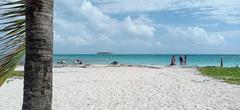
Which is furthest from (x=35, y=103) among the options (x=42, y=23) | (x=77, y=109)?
(x=77, y=109)

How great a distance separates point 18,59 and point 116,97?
9.90 m

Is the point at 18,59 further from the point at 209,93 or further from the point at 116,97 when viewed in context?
the point at 209,93

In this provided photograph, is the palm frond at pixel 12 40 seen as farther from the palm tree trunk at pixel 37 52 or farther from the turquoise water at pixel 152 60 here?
the turquoise water at pixel 152 60

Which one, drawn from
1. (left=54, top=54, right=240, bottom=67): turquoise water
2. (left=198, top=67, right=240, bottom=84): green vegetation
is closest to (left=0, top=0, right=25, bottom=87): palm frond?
(left=198, top=67, right=240, bottom=84): green vegetation

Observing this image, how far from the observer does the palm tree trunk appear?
105 inches

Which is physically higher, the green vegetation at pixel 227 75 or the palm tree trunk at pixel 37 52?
the palm tree trunk at pixel 37 52

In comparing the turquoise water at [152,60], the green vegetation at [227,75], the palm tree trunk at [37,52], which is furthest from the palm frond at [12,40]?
the turquoise water at [152,60]

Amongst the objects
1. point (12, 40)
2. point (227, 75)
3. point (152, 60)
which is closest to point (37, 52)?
point (12, 40)

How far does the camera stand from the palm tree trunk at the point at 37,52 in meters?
2.67

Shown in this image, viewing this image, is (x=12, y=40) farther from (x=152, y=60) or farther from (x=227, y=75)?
(x=152, y=60)

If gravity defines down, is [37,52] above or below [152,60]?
above

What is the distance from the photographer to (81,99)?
1226cm

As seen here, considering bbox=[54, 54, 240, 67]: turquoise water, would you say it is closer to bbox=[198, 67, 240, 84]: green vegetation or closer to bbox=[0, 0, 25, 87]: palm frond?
bbox=[198, 67, 240, 84]: green vegetation

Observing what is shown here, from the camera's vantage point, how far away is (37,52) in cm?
267
